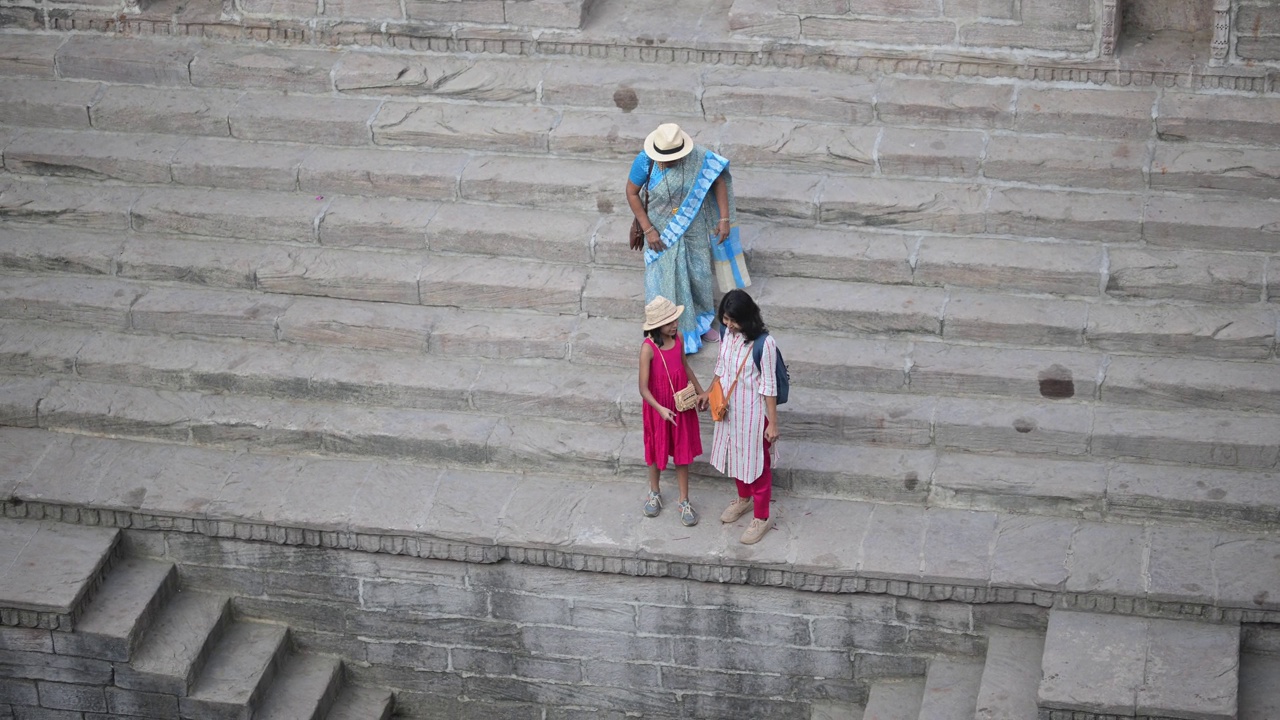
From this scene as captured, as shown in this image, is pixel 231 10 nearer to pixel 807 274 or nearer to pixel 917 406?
pixel 807 274

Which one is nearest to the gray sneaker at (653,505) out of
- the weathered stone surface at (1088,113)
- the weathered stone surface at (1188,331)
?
the weathered stone surface at (1188,331)

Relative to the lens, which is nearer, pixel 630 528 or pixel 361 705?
pixel 630 528

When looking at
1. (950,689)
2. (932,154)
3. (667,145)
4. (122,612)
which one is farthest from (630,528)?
(932,154)

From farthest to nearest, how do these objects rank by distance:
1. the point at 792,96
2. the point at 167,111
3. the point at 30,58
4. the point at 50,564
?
the point at 30,58, the point at 167,111, the point at 792,96, the point at 50,564

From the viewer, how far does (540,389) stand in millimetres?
9883

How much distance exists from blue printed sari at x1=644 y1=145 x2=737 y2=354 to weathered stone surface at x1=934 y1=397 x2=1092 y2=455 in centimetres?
146

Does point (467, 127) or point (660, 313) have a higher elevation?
point (467, 127)

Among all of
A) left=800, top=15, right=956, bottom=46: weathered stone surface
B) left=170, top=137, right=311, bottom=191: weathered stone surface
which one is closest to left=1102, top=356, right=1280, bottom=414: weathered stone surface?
left=800, top=15, right=956, bottom=46: weathered stone surface

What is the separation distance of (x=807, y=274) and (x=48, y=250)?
469 cm

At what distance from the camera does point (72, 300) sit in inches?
418

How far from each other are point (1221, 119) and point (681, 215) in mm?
3410

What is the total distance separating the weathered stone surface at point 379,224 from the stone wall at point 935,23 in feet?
7.89

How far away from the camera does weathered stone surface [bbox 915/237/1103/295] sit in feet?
32.6

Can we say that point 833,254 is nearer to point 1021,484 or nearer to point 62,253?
→ point 1021,484
